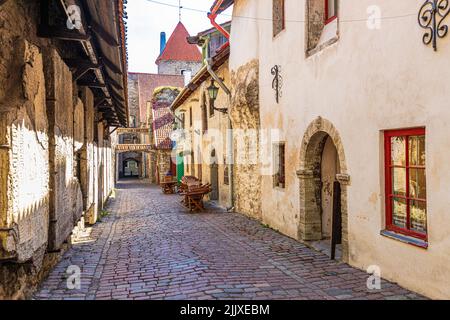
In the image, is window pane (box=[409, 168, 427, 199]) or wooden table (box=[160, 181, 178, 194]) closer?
window pane (box=[409, 168, 427, 199])

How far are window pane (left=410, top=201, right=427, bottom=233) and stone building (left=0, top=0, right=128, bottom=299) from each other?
4428 mm

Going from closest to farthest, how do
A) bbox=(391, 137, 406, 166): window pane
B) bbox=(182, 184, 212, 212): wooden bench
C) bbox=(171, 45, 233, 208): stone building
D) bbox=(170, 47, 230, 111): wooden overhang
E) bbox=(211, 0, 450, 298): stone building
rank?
bbox=(211, 0, 450, 298): stone building, bbox=(391, 137, 406, 166): window pane, bbox=(170, 47, 230, 111): wooden overhang, bbox=(182, 184, 212, 212): wooden bench, bbox=(171, 45, 233, 208): stone building

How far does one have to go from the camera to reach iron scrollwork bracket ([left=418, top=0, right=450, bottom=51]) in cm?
472

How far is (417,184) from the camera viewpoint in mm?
5391

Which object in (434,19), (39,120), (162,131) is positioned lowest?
(39,120)

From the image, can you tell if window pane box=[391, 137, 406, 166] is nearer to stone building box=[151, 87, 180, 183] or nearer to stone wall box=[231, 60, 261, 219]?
stone wall box=[231, 60, 261, 219]

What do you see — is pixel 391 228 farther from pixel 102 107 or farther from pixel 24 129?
pixel 102 107

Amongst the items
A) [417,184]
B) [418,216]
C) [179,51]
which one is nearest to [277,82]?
[417,184]

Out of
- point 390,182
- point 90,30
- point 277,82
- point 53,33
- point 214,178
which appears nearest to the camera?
point 53,33

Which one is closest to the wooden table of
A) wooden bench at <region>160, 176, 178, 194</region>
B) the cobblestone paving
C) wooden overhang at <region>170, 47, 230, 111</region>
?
wooden bench at <region>160, 176, 178, 194</region>

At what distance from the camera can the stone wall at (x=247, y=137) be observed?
11.5 meters

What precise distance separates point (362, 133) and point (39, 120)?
4.40 meters

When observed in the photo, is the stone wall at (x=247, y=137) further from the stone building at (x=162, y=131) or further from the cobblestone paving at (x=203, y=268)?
the stone building at (x=162, y=131)

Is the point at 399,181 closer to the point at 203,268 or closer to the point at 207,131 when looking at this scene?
the point at 203,268
